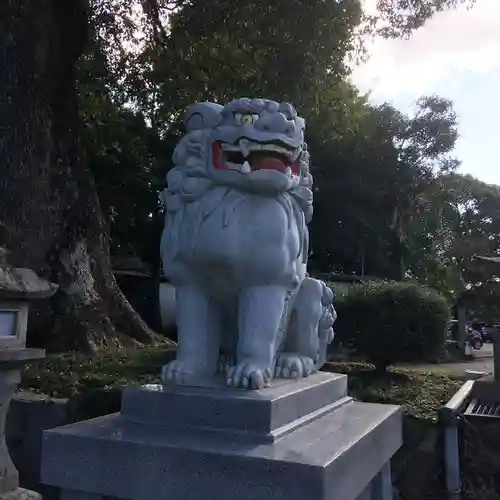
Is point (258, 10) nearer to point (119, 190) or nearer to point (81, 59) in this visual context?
point (81, 59)

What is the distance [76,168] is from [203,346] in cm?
505

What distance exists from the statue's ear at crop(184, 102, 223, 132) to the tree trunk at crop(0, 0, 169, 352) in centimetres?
408

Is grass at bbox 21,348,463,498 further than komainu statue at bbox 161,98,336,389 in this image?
Yes

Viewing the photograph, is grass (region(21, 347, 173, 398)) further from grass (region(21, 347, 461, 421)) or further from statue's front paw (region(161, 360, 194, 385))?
statue's front paw (region(161, 360, 194, 385))

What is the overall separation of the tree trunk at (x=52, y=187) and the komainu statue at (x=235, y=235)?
13.1 ft

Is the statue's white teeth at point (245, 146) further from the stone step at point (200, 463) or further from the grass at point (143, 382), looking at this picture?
the grass at point (143, 382)

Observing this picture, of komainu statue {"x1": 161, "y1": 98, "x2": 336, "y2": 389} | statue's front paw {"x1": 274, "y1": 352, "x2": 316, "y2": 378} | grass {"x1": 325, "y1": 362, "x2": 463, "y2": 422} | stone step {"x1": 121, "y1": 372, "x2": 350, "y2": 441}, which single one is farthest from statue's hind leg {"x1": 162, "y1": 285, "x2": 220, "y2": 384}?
grass {"x1": 325, "y1": 362, "x2": 463, "y2": 422}

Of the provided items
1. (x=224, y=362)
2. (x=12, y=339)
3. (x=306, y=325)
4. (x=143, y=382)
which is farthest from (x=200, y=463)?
(x=143, y=382)

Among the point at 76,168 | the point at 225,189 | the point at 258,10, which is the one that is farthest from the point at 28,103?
the point at 225,189

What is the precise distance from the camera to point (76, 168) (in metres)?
6.78

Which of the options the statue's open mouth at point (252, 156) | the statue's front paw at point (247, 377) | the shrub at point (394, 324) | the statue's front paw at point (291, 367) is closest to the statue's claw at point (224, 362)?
the statue's front paw at point (291, 367)

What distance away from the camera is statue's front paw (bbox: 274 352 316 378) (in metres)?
2.31

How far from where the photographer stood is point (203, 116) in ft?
7.46

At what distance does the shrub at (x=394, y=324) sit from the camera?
19.3 ft
